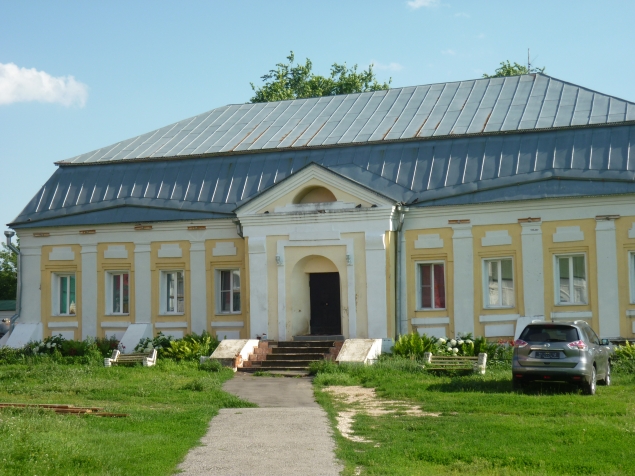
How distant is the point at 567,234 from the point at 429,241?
363cm

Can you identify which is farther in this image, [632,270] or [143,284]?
[143,284]

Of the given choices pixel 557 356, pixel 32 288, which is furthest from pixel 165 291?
pixel 557 356

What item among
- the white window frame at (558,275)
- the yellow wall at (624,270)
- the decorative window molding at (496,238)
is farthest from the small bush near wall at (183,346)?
the yellow wall at (624,270)

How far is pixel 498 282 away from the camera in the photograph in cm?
2344

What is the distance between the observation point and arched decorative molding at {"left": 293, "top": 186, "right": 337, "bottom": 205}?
2409cm

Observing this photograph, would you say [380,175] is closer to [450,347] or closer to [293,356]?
[450,347]

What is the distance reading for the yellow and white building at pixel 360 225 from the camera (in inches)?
A: 893

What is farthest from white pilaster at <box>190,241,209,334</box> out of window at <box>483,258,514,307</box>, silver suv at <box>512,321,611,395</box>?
silver suv at <box>512,321,611,395</box>

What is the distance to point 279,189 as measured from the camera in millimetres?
24000

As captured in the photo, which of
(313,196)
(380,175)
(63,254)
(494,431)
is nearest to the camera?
(494,431)

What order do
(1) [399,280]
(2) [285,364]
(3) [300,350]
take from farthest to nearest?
1. (1) [399,280]
2. (3) [300,350]
3. (2) [285,364]

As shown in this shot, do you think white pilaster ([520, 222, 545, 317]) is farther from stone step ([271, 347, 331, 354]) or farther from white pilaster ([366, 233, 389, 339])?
stone step ([271, 347, 331, 354])

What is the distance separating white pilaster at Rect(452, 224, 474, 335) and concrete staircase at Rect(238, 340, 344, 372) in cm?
327

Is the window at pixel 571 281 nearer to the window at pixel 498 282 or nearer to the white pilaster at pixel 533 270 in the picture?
the white pilaster at pixel 533 270
